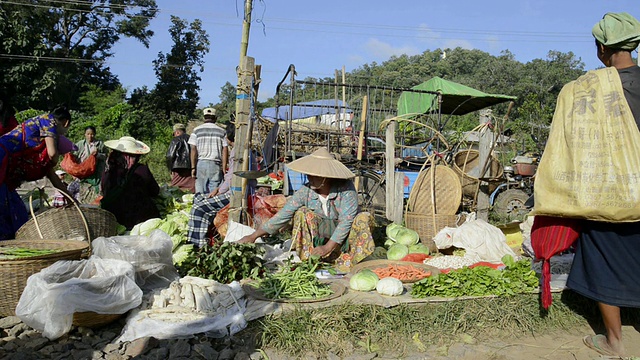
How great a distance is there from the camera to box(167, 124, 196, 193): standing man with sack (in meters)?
7.63

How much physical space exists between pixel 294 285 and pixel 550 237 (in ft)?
6.16

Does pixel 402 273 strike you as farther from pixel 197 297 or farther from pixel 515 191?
pixel 515 191

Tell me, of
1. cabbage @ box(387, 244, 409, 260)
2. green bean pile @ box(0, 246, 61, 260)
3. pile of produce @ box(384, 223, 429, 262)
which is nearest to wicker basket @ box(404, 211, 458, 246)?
pile of produce @ box(384, 223, 429, 262)

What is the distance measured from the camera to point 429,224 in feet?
19.8

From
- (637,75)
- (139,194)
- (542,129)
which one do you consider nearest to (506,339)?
(637,75)

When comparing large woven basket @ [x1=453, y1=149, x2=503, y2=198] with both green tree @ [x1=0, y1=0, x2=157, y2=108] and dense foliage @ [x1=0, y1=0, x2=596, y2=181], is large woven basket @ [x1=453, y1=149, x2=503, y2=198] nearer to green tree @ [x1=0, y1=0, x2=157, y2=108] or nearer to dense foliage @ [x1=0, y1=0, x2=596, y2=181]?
dense foliage @ [x1=0, y1=0, x2=596, y2=181]

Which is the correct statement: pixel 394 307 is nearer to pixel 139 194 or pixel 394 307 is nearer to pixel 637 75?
pixel 637 75

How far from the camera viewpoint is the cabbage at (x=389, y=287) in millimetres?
3592

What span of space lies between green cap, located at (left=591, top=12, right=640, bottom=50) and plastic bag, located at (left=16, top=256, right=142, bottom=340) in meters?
3.51

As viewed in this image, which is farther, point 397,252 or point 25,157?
point 397,252

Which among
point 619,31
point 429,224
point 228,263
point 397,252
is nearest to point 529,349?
point 397,252

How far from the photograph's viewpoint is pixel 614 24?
2.92 m

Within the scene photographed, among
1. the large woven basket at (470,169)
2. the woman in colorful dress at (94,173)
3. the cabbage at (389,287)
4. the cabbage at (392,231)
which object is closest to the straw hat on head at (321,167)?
the cabbage at (389,287)

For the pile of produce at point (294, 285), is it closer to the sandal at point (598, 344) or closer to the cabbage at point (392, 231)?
the sandal at point (598, 344)
